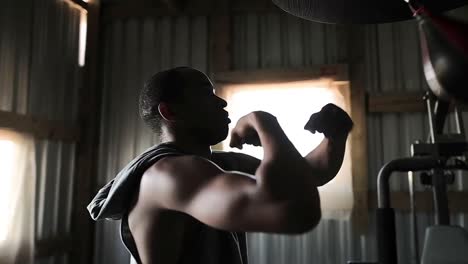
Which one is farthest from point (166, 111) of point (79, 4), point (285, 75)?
point (79, 4)

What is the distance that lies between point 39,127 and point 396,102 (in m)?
2.84

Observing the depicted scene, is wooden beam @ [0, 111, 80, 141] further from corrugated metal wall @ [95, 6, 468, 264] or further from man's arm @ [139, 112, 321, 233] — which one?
man's arm @ [139, 112, 321, 233]

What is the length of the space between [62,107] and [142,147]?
0.75m

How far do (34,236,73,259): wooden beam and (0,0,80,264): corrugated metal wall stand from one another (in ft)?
0.13

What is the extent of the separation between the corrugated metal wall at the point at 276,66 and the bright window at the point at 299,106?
22cm

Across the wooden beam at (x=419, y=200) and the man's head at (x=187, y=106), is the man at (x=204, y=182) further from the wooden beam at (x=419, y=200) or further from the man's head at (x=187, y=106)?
the wooden beam at (x=419, y=200)

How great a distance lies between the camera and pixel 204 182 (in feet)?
2.99

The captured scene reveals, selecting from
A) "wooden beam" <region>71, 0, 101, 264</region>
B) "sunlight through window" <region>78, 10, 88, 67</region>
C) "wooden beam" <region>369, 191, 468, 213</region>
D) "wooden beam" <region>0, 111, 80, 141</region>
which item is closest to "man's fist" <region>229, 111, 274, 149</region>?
"wooden beam" <region>0, 111, 80, 141</region>

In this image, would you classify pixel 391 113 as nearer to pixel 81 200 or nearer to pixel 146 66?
pixel 146 66

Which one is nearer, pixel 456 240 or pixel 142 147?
pixel 456 240

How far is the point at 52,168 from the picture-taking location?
3.31m

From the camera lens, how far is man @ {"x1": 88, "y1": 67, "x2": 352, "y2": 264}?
2.65 feet

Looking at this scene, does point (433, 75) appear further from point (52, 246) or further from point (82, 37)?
point (82, 37)

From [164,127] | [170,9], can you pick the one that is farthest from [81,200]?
[164,127]
